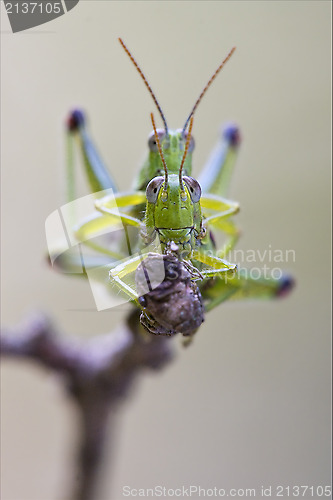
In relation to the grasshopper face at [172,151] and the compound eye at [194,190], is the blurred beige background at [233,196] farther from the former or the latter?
the compound eye at [194,190]

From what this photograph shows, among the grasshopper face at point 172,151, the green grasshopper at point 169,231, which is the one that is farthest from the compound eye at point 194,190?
the grasshopper face at point 172,151

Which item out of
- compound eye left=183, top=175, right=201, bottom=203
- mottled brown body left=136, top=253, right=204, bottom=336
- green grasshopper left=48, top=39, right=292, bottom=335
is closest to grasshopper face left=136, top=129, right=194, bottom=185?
green grasshopper left=48, top=39, right=292, bottom=335

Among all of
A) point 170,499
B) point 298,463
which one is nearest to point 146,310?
point 170,499

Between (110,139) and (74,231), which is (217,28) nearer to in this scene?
(110,139)

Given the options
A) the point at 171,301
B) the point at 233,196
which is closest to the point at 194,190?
the point at 171,301

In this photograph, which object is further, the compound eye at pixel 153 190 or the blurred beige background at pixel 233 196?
the blurred beige background at pixel 233 196

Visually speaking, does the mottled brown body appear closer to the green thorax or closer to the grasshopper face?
the green thorax
